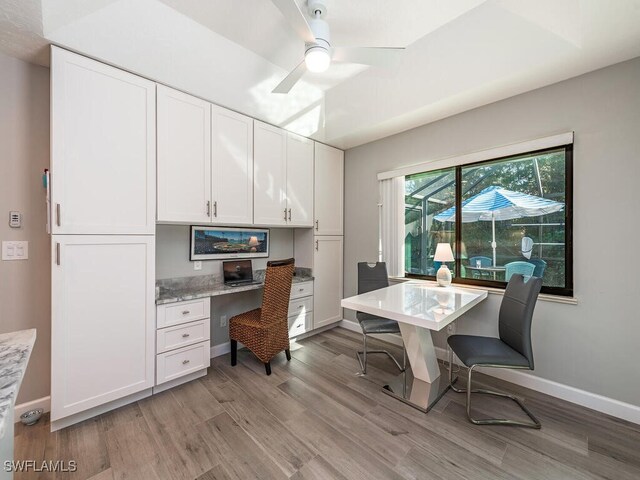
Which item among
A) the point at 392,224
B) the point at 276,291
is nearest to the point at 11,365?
the point at 276,291

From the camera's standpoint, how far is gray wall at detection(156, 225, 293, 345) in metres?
2.77

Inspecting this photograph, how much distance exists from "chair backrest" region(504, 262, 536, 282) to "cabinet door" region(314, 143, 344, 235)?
210cm

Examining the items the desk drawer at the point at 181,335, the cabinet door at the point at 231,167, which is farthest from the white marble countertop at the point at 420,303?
the cabinet door at the point at 231,167

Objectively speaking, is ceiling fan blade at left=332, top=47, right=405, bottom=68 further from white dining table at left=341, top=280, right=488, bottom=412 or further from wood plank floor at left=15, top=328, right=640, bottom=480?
wood plank floor at left=15, top=328, right=640, bottom=480

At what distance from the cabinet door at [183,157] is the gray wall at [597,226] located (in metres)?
2.86

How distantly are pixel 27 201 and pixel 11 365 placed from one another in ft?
5.66

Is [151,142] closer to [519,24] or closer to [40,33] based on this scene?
[40,33]

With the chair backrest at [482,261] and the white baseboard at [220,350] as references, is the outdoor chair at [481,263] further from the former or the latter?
the white baseboard at [220,350]

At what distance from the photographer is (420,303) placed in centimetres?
225

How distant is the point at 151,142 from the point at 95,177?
0.50 meters

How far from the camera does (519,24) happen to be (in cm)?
193

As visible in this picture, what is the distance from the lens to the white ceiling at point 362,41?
1740 millimetres

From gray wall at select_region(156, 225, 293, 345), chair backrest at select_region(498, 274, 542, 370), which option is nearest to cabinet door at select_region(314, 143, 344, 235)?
gray wall at select_region(156, 225, 293, 345)

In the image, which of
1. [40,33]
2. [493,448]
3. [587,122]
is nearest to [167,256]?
[40,33]
